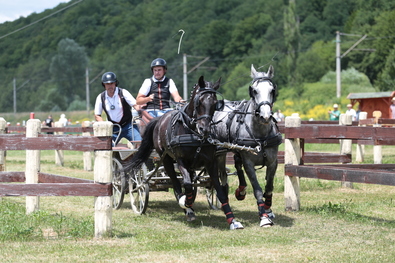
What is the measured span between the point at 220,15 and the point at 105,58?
25961mm

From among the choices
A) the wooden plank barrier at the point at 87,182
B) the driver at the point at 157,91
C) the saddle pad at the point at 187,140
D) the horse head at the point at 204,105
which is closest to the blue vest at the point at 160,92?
the driver at the point at 157,91

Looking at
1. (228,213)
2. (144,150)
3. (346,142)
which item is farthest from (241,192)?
(346,142)

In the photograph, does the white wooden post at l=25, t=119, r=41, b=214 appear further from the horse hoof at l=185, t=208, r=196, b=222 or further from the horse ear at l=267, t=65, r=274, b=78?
the horse ear at l=267, t=65, r=274, b=78

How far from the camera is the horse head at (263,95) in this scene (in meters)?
8.16

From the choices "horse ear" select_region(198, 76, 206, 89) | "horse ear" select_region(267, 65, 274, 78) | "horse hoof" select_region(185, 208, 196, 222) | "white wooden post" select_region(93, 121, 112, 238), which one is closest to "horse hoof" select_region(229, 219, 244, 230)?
"horse hoof" select_region(185, 208, 196, 222)

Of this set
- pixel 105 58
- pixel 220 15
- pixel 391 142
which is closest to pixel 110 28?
pixel 105 58

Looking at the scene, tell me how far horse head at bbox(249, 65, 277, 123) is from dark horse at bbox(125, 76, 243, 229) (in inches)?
19.7

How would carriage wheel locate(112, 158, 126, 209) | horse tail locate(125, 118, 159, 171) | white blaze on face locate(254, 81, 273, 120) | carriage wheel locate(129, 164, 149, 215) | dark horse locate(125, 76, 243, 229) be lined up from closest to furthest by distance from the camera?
white blaze on face locate(254, 81, 273, 120)
dark horse locate(125, 76, 243, 229)
carriage wheel locate(129, 164, 149, 215)
horse tail locate(125, 118, 159, 171)
carriage wheel locate(112, 158, 126, 209)

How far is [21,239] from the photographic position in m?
7.41

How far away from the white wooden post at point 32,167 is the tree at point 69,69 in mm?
107803

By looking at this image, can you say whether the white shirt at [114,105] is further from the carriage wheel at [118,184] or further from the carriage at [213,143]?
the carriage at [213,143]

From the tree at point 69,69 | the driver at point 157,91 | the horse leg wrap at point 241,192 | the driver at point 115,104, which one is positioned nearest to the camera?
the horse leg wrap at point 241,192

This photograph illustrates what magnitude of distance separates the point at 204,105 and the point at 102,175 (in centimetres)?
169

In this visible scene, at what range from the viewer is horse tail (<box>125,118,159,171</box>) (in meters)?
10.1
